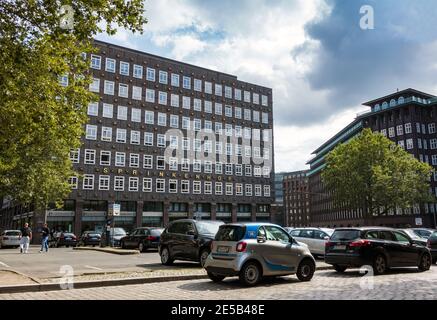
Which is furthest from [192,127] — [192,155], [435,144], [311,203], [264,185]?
[311,203]

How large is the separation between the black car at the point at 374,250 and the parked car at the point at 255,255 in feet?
7.26

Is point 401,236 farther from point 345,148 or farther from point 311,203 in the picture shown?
point 311,203

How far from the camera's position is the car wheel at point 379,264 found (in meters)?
13.3

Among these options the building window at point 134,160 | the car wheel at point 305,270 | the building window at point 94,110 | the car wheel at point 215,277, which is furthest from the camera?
the building window at point 134,160

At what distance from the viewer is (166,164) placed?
2410 inches

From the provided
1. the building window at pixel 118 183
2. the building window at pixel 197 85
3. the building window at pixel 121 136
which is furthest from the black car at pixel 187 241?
the building window at pixel 197 85

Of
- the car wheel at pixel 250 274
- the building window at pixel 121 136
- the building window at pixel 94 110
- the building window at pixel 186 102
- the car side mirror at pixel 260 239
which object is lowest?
the car wheel at pixel 250 274

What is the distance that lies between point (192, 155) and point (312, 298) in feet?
180

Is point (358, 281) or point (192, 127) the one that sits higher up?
point (192, 127)

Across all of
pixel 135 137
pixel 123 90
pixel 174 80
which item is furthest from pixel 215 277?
pixel 174 80

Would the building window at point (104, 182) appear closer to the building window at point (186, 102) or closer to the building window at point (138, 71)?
the building window at point (138, 71)

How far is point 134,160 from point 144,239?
35.4 metres

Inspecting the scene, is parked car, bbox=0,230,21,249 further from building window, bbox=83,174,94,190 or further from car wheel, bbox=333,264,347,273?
car wheel, bbox=333,264,347,273

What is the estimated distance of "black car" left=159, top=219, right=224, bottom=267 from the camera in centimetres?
1501
